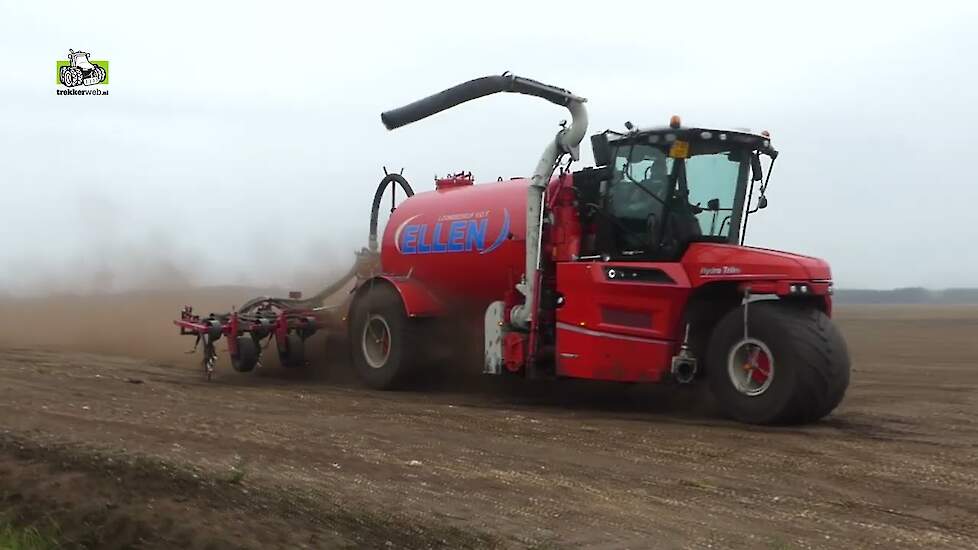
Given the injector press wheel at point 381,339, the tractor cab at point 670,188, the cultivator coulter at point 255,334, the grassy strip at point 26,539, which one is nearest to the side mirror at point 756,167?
the tractor cab at point 670,188

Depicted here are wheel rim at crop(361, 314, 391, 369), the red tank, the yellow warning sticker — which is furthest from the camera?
wheel rim at crop(361, 314, 391, 369)

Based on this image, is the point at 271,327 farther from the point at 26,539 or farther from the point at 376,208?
the point at 26,539

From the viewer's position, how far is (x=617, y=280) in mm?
9586

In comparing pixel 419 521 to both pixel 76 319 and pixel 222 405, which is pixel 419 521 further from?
pixel 76 319

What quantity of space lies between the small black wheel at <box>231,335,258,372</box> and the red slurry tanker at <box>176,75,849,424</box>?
1.44 meters

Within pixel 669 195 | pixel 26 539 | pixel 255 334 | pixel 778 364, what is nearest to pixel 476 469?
pixel 26 539

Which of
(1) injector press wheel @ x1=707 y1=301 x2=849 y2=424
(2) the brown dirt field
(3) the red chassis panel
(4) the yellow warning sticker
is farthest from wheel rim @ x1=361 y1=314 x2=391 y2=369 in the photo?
(1) injector press wheel @ x1=707 y1=301 x2=849 y2=424

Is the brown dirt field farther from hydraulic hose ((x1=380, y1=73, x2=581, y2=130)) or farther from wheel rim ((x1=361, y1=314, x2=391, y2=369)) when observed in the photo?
hydraulic hose ((x1=380, y1=73, x2=581, y2=130))

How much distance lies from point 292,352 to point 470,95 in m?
4.39

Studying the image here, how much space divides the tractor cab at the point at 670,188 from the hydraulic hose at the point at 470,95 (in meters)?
0.92

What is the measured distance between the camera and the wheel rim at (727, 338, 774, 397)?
28.1 feet

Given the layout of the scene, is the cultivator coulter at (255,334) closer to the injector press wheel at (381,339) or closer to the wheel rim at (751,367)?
the injector press wheel at (381,339)

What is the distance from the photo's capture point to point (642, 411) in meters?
9.91

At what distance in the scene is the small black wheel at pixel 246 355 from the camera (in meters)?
12.9
